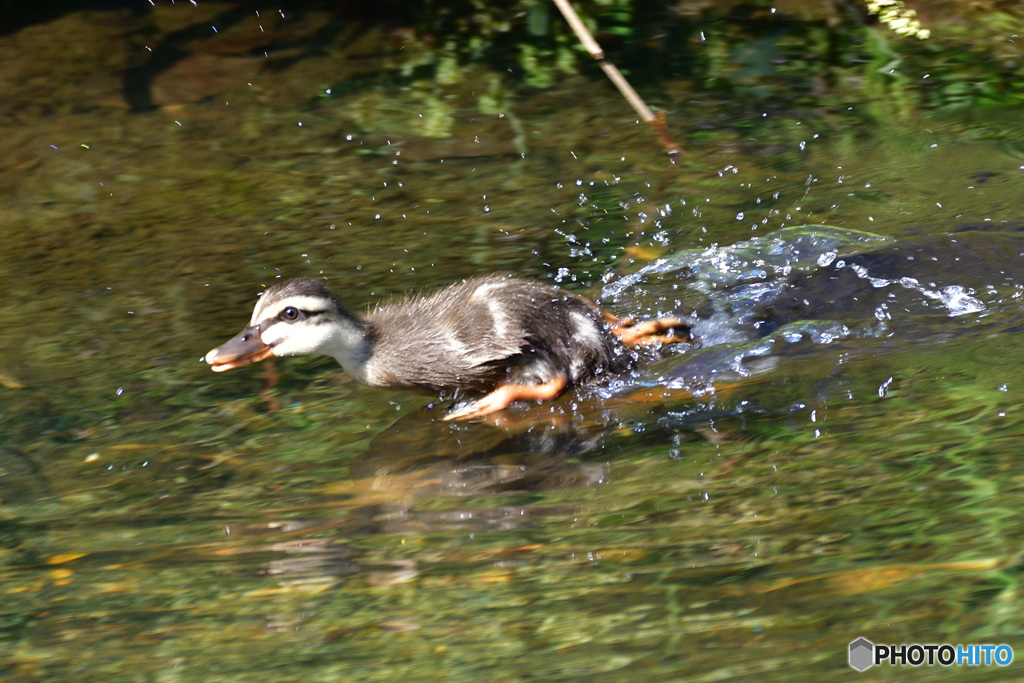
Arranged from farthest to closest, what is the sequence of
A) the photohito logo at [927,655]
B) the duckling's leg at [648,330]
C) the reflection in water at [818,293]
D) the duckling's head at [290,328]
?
the duckling's leg at [648,330] < the reflection in water at [818,293] < the duckling's head at [290,328] < the photohito logo at [927,655]

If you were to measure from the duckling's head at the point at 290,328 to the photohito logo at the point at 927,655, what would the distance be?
260 cm

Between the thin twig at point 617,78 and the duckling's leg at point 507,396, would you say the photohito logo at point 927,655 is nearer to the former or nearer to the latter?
the duckling's leg at point 507,396

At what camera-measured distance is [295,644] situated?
3057 millimetres

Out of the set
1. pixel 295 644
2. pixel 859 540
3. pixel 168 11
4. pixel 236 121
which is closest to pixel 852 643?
pixel 859 540

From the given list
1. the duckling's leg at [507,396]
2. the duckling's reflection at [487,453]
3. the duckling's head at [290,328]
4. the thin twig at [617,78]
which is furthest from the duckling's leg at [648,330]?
the duckling's head at [290,328]

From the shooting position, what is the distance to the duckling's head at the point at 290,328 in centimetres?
451

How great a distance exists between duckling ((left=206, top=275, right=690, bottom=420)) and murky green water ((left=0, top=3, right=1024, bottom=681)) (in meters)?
0.14

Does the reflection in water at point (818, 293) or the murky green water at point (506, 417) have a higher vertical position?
Result: the murky green water at point (506, 417)

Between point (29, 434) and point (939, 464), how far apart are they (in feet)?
11.3

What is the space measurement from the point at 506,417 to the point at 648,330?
82cm

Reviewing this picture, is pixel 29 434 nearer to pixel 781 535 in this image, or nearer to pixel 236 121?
pixel 781 535

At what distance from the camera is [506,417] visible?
4832mm

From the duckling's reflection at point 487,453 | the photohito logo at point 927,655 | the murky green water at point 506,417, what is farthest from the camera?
the duckling's reflection at point 487,453

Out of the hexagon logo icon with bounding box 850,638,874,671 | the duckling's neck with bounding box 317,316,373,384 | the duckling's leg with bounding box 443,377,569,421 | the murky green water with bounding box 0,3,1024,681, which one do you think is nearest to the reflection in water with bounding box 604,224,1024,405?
the murky green water with bounding box 0,3,1024,681
